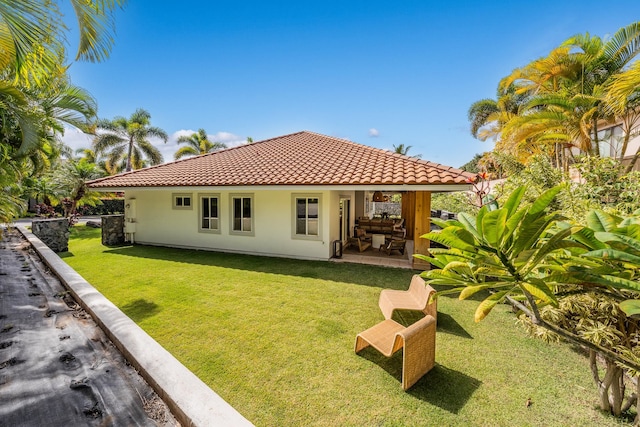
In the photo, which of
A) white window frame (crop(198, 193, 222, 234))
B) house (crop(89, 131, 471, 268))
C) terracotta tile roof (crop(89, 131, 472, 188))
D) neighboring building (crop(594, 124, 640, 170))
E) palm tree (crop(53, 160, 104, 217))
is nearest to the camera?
terracotta tile roof (crop(89, 131, 472, 188))

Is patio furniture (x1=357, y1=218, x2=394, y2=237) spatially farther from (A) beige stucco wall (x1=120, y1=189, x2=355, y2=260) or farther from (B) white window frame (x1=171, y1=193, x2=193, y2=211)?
(B) white window frame (x1=171, y1=193, x2=193, y2=211)

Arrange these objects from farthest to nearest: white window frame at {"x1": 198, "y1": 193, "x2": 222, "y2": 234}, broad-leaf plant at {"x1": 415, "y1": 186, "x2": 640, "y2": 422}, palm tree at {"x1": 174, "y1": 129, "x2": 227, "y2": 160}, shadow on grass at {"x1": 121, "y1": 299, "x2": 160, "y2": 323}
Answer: palm tree at {"x1": 174, "y1": 129, "x2": 227, "y2": 160} < white window frame at {"x1": 198, "y1": 193, "x2": 222, "y2": 234} < shadow on grass at {"x1": 121, "y1": 299, "x2": 160, "y2": 323} < broad-leaf plant at {"x1": 415, "y1": 186, "x2": 640, "y2": 422}

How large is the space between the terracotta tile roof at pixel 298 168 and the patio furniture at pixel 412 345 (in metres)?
5.05

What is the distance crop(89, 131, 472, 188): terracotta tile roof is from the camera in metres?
8.75

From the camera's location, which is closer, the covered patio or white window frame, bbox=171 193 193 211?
the covered patio

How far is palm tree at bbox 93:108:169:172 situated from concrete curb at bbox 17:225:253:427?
34.6 meters

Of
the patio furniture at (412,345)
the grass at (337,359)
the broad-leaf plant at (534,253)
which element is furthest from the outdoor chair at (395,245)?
the broad-leaf plant at (534,253)

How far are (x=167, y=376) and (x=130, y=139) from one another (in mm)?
38064

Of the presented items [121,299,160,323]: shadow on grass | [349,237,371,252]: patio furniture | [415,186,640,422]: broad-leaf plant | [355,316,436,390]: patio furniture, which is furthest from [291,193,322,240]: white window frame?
[415,186,640,422]: broad-leaf plant

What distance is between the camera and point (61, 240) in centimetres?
1191

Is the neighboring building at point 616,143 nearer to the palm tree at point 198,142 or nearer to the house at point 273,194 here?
the house at point 273,194

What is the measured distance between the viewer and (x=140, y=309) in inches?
231

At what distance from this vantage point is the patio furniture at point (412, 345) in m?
3.49

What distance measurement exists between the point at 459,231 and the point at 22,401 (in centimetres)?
389
